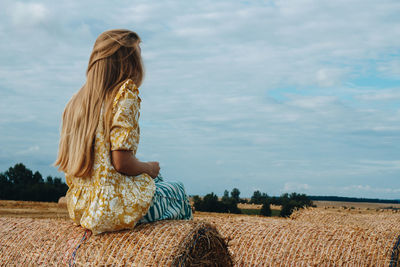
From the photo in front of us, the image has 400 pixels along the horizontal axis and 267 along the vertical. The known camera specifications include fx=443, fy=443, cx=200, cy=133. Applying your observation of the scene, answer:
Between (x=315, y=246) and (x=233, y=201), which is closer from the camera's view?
(x=315, y=246)

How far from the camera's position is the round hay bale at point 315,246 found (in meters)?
4.75

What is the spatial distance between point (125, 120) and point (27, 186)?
12.4 metres

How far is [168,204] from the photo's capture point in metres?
3.90

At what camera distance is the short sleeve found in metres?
3.46

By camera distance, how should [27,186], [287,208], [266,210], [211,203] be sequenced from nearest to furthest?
1. [287,208]
2. [266,210]
3. [211,203]
4. [27,186]

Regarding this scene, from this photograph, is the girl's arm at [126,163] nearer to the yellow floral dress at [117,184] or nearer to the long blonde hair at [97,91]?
the yellow floral dress at [117,184]

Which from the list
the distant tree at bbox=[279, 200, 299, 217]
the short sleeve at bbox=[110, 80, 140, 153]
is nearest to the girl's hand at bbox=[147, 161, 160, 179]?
the short sleeve at bbox=[110, 80, 140, 153]

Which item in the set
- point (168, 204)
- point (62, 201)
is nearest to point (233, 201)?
point (62, 201)

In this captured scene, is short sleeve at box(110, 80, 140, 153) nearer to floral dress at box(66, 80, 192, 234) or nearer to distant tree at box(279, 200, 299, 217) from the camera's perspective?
floral dress at box(66, 80, 192, 234)

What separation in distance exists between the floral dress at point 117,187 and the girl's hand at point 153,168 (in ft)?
0.18

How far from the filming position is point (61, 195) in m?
14.4

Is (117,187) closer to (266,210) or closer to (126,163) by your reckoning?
(126,163)

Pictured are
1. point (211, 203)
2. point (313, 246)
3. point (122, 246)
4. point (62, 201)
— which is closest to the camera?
point (122, 246)

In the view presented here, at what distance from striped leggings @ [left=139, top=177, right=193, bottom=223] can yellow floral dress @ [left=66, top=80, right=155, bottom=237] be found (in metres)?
0.13
